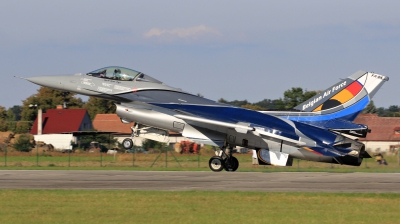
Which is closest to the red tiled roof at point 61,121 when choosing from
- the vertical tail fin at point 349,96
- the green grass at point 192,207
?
the vertical tail fin at point 349,96

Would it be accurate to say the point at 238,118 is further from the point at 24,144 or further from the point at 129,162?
the point at 24,144

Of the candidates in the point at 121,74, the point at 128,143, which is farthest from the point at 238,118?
the point at 121,74

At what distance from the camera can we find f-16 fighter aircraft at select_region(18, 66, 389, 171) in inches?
952

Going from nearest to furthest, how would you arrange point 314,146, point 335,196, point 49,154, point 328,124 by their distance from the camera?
1. point 335,196
2. point 314,146
3. point 328,124
4. point 49,154

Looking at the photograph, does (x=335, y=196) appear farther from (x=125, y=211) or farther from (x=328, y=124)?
(x=328, y=124)

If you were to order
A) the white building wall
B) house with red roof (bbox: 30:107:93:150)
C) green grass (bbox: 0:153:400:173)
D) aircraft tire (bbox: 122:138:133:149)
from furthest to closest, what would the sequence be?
house with red roof (bbox: 30:107:93:150) → the white building wall → green grass (bbox: 0:153:400:173) → aircraft tire (bbox: 122:138:133:149)

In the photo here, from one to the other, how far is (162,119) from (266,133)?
412cm

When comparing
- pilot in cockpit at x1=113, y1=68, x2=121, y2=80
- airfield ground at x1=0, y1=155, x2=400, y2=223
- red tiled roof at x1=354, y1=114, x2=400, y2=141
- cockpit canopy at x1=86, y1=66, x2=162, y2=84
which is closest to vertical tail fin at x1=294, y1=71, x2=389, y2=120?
airfield ground at x1=0, y1=155, x2=400, y2=223

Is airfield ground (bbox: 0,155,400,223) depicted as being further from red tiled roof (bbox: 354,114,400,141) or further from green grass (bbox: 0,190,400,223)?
red tiled roof (bbox: 354,114,400,141)

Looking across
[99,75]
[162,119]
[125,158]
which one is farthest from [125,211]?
[125,158]

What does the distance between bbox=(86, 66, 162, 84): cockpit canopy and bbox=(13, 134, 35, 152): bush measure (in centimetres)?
2851

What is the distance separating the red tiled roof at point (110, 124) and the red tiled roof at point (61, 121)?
3.77 metres

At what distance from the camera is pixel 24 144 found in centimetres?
5441

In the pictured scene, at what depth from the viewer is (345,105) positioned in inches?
1040
